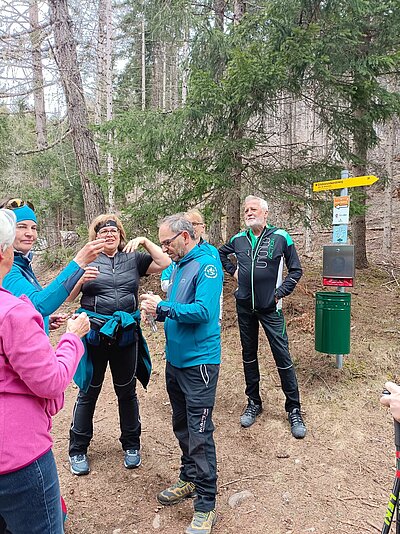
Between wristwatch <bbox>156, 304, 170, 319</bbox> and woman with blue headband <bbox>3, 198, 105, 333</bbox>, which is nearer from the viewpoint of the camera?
woman with blue headband <bbox>3, 198, 105, 333</bbox>

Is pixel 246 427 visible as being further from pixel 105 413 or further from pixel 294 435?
pixel 105 413

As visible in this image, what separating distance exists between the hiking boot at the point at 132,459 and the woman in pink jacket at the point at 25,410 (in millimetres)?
2028

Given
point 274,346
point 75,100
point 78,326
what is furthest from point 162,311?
point 75,100

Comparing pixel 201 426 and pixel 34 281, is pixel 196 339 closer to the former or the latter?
pixel 201 426

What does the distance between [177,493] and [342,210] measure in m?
3.38

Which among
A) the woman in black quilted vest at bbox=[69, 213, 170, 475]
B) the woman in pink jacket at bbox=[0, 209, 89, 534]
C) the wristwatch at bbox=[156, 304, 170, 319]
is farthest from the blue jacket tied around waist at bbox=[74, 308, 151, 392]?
the woman in pink jacket at bbox=[0, 209, 89, 534]

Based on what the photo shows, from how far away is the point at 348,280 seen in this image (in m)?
4.88

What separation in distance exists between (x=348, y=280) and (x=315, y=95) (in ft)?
9.85

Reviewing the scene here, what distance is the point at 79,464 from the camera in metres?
3.76

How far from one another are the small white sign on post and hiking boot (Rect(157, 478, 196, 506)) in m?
3.19

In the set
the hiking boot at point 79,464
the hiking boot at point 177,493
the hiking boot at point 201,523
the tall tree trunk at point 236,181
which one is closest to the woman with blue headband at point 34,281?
the hiking boot at point 79,464

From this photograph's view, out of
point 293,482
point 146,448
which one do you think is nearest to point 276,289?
point 293,482

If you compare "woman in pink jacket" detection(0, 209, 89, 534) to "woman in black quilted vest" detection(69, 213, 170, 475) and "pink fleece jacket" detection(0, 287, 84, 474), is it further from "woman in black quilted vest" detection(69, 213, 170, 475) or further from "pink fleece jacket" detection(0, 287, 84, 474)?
"woman in black quilted vest" detection(69, 213, 170, 475)

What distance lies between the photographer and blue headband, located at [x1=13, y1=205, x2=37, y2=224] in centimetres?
315
